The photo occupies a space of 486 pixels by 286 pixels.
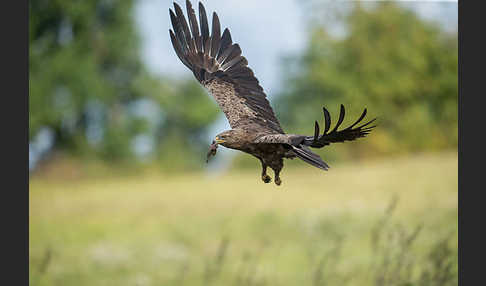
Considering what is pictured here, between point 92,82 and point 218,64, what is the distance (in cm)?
2057

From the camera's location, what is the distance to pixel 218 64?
662cm

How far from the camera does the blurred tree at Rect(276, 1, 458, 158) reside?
2581cm

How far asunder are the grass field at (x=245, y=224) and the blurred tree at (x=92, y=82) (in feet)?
7.59

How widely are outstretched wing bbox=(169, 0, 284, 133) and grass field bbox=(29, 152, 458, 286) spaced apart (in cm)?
180

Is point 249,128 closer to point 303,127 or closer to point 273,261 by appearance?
point 273,261

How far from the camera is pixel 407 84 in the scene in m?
25.8

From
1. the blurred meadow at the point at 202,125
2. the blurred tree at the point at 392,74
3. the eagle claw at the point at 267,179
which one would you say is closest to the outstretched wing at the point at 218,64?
the eagle claw at the point at 267,179

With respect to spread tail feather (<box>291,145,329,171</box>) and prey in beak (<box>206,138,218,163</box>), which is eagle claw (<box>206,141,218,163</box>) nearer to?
prey in beak (<box>206,138,218,163</box>)

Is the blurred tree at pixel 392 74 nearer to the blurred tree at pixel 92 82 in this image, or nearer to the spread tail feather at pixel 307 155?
the blurred tree at pixel 92 82

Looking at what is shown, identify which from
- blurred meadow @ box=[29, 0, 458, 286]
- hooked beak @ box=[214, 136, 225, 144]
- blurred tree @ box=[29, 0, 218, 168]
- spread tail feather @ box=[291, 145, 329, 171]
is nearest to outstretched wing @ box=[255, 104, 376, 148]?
spread tail feather @ box=[291, 145, 329, 171]

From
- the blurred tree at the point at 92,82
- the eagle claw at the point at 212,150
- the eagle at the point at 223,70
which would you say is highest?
the blurred tree at the point at 92,82

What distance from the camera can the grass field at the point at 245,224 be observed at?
1229cm

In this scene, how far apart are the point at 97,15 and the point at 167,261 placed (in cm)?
1678

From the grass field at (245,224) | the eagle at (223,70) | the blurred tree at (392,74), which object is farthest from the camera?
the blurred tree at (392,74)
